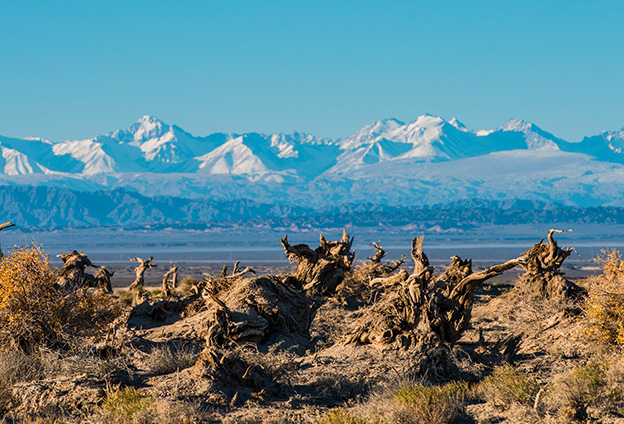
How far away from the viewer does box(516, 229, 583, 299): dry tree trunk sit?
88.8ft

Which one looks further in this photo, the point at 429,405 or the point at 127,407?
the point at 429,405

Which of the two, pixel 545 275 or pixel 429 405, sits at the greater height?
pixel 545 275

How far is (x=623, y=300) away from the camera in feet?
57.8

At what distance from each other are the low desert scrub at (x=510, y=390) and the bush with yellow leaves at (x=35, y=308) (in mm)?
8883

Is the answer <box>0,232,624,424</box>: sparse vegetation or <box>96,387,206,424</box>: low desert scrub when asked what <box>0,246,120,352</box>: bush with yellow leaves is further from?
<box>96,387,206,424</box>: low desert scrub

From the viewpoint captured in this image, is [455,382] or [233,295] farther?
[233,295]

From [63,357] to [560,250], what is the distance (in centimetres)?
1764

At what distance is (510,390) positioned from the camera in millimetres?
14125

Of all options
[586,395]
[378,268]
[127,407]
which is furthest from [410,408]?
[378,268]

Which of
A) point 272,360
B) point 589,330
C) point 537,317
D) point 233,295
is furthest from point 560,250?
point 272,360

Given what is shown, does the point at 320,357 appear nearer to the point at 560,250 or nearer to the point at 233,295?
the point at 233,295

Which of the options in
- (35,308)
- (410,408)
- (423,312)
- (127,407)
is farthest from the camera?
(35,308)

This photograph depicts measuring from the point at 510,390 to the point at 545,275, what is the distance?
561 inches

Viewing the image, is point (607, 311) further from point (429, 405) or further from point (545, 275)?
point (545, 275)
